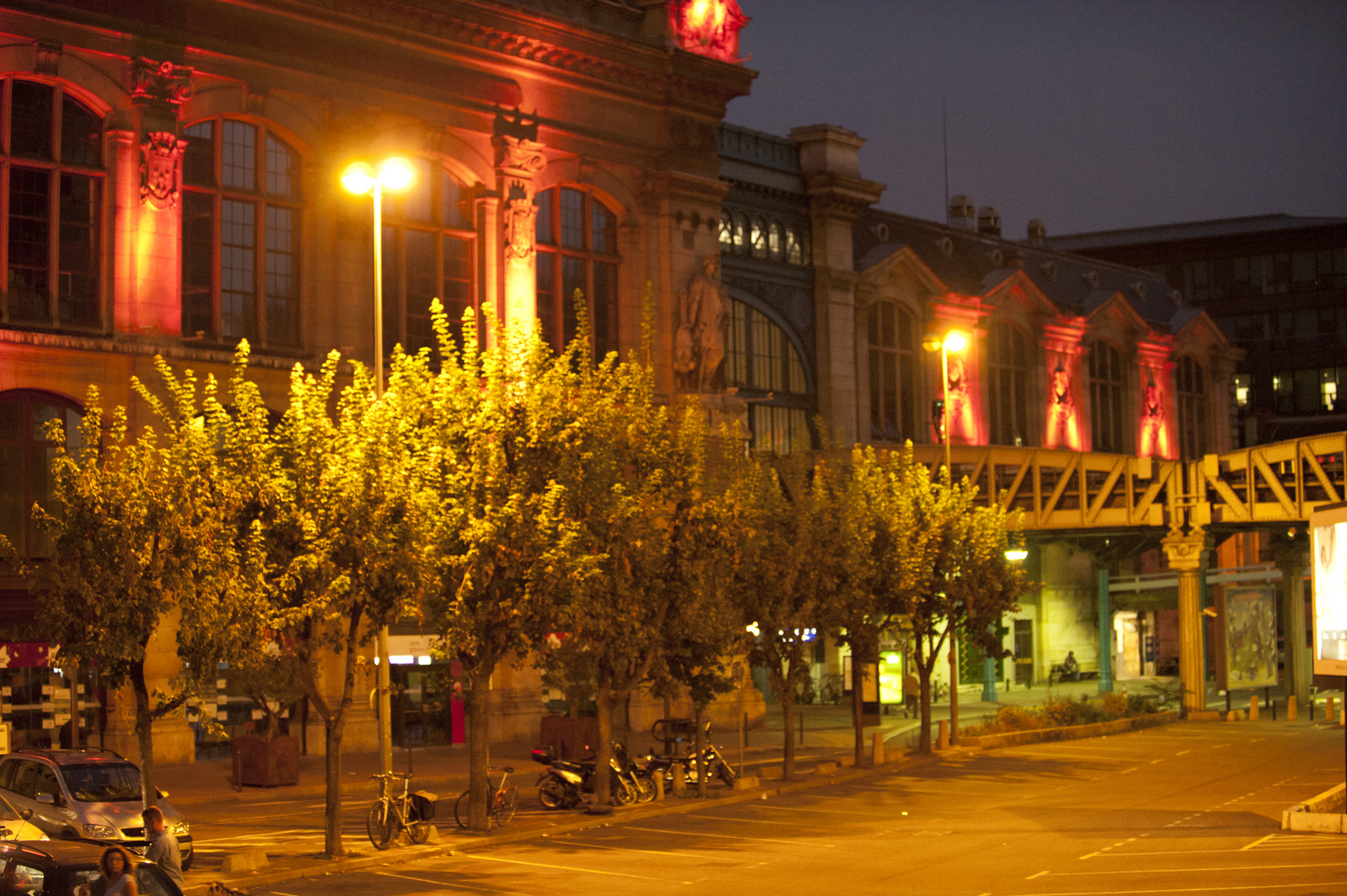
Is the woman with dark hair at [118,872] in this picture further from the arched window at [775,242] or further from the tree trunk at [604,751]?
the arched window at [775,242]

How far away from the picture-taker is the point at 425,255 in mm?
45594

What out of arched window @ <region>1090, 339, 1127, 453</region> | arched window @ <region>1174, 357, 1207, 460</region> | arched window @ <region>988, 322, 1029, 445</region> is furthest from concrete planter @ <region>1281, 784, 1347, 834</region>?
arched window @ <region>1174, 357, 1207, 460</region>

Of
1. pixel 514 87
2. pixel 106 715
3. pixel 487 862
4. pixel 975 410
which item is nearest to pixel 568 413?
pixel 487 862

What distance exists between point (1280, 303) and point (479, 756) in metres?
96.3

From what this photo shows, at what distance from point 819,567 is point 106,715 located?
55.0 ft

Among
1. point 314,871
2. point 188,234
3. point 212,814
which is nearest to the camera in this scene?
point 314,871

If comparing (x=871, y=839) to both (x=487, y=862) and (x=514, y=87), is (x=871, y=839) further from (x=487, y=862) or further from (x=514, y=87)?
(x=514, y=87)

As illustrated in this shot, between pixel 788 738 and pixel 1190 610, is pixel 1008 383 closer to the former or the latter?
pixel 1190 610

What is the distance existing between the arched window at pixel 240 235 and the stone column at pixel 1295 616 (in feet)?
114

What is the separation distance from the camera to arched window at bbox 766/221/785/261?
5806 cm

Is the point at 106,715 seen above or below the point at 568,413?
below

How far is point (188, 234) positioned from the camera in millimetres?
40188

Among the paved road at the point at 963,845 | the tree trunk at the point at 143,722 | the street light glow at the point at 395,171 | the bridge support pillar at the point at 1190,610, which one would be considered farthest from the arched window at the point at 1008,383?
the tree trunk at the point at 143,722

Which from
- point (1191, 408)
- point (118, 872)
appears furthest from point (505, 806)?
point (1191, 408)
